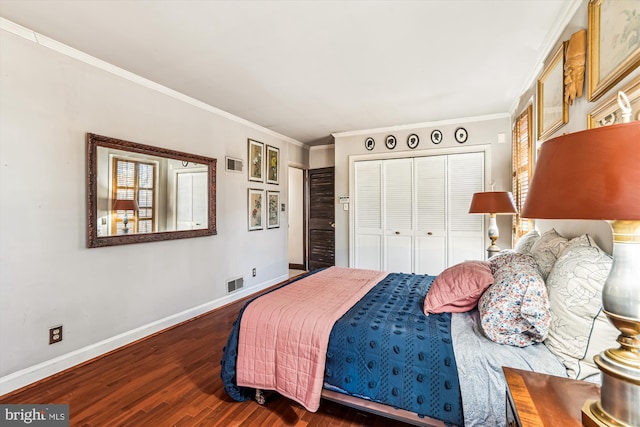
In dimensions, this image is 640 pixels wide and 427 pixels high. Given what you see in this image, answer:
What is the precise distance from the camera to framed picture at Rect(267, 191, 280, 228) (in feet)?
15.4

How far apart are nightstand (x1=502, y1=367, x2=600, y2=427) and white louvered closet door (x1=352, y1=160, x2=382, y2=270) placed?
12.0 ft

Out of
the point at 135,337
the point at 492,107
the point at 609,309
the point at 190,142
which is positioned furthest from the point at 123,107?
the point at 492,107

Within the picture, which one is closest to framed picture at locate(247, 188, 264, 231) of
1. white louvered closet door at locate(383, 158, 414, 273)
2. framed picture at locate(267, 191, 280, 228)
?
framed picture at locate(267, 191, 280, 228)

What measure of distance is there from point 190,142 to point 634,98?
3.53 m

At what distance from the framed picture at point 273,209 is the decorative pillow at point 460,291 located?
3220 mm

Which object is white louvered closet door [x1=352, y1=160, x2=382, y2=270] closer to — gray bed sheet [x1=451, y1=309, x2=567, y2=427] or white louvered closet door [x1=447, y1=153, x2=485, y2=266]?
white louvered closet door [x1=447, y1=153, x2=485, y2=266]

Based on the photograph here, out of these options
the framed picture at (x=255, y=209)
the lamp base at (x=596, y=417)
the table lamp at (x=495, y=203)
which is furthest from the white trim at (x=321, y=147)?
the lamp base at (x=596, y=417)

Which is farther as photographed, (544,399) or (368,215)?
(368,215)

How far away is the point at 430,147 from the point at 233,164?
9.34 feet

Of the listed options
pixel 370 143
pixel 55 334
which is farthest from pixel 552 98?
pixel 55 334

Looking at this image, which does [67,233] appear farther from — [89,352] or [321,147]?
[321,147]

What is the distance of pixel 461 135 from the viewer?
4223 mm

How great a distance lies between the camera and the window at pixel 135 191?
264 centimetres

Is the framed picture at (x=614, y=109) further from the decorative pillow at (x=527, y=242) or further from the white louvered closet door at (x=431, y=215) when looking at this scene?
the white louvered closet door at (x=431, y=215)
